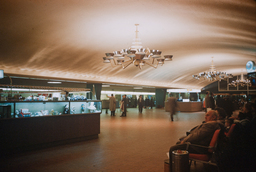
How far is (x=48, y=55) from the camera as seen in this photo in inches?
371

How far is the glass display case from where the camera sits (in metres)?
5.02

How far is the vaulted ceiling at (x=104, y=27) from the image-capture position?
5047 mm

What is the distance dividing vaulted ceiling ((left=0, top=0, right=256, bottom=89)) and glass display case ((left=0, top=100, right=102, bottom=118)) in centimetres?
251

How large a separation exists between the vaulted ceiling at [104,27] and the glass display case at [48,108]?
2509mm

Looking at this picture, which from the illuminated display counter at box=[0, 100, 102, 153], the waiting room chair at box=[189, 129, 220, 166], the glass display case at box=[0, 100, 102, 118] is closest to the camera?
the waiting room chair at box=[189, 129, 220, 166]

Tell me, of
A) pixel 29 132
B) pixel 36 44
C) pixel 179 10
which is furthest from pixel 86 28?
pixel 29 132

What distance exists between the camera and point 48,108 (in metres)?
5.69

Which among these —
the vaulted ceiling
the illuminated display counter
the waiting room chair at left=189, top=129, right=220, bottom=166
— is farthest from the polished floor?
the vaulted ceiling

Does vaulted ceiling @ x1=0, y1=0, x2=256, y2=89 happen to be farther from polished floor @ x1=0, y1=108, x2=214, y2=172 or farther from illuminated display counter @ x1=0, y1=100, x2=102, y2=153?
polished floor @ x1=0, y1=108, x2=214, y2=172

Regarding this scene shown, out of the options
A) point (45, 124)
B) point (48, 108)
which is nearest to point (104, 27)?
point (48, 108)

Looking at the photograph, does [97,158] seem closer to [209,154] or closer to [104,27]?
[209,154]

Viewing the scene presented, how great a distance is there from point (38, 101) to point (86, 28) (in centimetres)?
302

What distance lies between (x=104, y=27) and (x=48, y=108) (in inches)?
132

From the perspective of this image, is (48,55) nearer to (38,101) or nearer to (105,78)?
(38,101)
